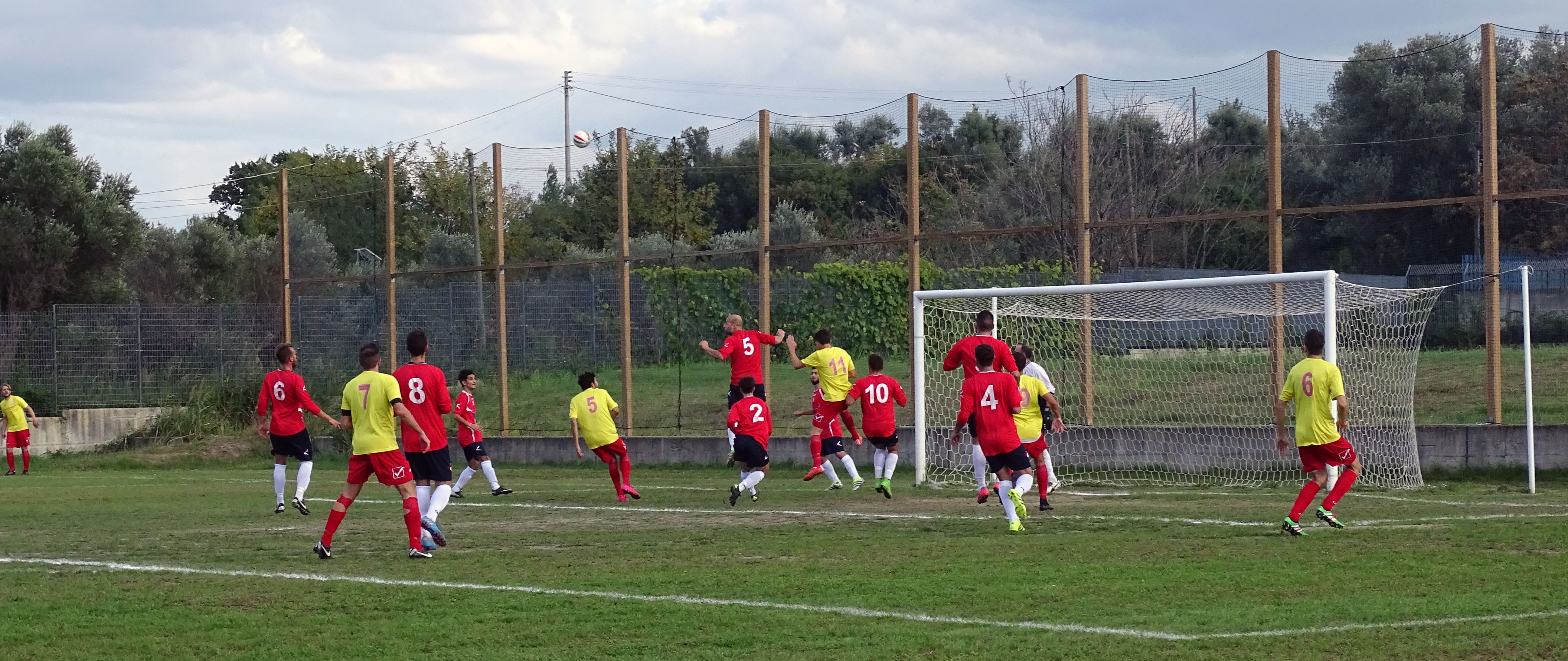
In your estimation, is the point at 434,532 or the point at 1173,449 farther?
the point at 1173,449

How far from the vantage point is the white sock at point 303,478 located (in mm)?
16453

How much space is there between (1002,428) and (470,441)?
25.5ft

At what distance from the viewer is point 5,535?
14.0 m

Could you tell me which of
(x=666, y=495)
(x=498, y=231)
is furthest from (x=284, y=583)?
(x=498, y=231)

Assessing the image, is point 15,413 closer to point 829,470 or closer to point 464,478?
point 464,478

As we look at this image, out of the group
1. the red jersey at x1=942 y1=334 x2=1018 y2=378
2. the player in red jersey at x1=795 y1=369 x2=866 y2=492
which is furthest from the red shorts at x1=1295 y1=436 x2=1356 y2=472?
the player in red jersey at x1=795 y1=369 x2=866 y2=492

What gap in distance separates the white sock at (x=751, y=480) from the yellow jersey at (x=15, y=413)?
1725cm

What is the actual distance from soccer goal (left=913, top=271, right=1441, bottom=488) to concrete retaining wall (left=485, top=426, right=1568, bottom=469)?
0.03 m

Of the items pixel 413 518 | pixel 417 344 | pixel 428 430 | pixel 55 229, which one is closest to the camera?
pixel 413 518

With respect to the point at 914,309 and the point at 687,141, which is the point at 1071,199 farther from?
the point at 687,141

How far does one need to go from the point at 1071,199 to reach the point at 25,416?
1979 cm

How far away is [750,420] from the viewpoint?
15820 mm

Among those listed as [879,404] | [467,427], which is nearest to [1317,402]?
[879,404]

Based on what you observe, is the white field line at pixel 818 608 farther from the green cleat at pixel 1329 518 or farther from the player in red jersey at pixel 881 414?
the player in red jersey at pixel 881 414
